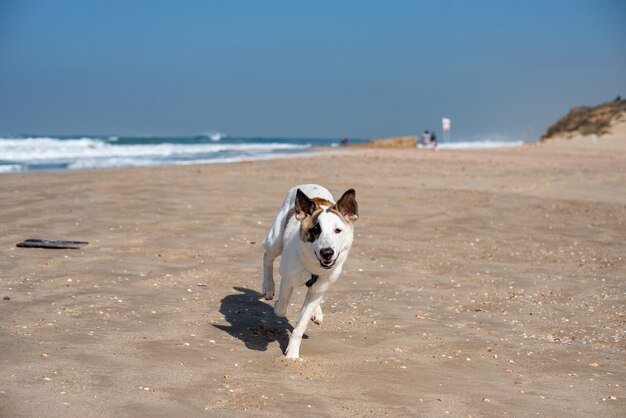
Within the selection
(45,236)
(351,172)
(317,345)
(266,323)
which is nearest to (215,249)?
(45,236)

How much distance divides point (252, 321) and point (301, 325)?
1.30 m

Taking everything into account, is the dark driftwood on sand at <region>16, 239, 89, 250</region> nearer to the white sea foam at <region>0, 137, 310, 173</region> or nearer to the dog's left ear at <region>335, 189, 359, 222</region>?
the dog's left ear at <region>335, 189, 359, 222</region>

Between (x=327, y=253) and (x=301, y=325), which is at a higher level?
(x=327, y=253)

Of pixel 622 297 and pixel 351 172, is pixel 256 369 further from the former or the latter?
pixel 351 172

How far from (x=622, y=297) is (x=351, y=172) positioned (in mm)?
13586

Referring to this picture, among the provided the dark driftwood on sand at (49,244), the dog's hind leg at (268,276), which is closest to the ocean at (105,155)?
the dark driftwood on sand at (49,244)

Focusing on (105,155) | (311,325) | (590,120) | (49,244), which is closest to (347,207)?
(311,325)

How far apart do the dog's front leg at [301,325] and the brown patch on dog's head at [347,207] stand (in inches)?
27.7

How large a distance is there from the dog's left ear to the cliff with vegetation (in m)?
53.1

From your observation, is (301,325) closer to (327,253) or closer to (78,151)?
(327,253)

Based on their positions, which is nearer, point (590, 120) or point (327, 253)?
point (327, 253)

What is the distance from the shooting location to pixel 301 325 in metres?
6.46

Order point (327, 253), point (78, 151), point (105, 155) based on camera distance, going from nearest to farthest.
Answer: point (327, 253), point (105, 155), point (78, 151)

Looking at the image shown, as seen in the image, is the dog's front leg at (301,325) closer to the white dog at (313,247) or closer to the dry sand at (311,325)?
the white dog at (313,247)
